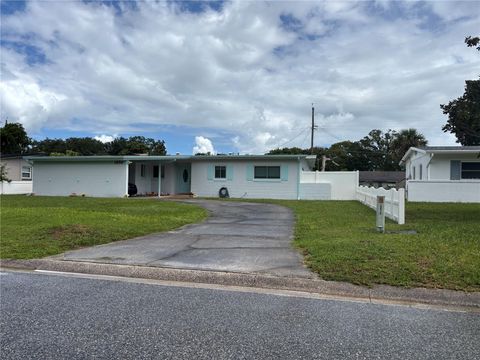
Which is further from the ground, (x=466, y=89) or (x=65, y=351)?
(x=466, y=89)

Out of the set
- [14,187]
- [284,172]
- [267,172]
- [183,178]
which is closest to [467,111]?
[284,172]

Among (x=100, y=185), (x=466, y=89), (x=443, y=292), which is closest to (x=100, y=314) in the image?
(x=443, y=292)

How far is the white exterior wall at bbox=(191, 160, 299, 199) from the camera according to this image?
88.8ft

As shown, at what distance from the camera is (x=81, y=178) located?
2906 centimetres

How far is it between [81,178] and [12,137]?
109 ft

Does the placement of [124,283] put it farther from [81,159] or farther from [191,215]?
[81,159]

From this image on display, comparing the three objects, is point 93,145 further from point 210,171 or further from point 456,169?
point 456,169

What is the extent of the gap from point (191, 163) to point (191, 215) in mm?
14787

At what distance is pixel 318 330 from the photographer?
423cm

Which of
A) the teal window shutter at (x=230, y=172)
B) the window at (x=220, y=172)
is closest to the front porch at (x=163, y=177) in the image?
the window at (x=220, y=172)

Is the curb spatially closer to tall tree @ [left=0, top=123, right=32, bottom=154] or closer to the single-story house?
the single-story house

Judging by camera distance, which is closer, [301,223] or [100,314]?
[100,314]

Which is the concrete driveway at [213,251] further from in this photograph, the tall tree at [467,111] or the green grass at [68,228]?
the tall tree at [467,111]

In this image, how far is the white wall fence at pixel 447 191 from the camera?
2173cm
